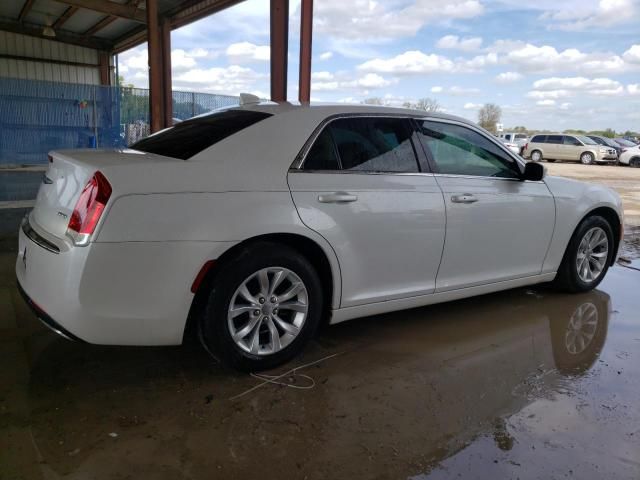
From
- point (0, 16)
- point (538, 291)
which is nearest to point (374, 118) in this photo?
A: point (538, 291)

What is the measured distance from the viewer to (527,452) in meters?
2.40

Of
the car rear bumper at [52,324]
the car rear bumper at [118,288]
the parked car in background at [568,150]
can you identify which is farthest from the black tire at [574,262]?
the parked car in background at [568,150]

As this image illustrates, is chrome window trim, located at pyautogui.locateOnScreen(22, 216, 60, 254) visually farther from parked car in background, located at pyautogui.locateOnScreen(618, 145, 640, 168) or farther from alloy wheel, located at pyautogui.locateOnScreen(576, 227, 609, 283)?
parked car in background, located at pyautogui.locateOnScreen(618, 145, 640, 168)

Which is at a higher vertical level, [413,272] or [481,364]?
[413,272]

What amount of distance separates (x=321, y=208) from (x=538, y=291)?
9.11 ft

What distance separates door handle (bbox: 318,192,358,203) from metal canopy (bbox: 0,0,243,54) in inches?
453

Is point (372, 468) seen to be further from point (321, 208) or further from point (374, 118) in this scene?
point (374, 118)

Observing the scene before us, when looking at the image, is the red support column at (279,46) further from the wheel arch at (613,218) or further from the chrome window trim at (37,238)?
Result: the chrome window trim at (37,238)

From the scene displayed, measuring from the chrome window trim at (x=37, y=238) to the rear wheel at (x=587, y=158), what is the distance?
Result: 1112 inches

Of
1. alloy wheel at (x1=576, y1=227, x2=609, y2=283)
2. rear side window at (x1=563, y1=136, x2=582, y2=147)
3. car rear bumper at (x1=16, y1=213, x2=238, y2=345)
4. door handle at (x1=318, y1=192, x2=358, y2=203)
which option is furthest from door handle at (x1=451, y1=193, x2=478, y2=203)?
rear side window at (x1=563, y1=136, x2=582, y2=147)

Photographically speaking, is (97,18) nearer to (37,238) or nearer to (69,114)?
(69,114)

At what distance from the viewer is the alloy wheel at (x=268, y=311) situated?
2.89 meters

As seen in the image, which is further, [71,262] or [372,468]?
[71,262]

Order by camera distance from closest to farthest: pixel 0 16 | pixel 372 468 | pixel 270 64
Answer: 1. pixel 372 468
2. pixel 270 64
3. pixel 0 16
